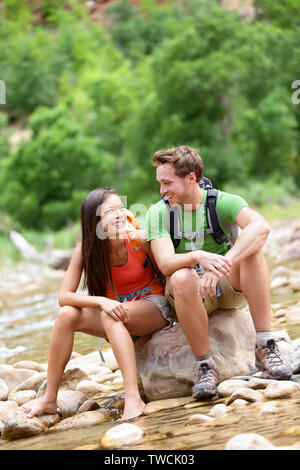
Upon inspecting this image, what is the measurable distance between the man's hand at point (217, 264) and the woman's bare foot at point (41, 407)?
1.05 meters

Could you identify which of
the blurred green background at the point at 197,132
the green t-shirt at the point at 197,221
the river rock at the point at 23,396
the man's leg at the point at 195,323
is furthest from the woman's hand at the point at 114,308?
the blurred green background at the point at 197,132

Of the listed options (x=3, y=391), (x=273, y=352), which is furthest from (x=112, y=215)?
(x=3, y=391)

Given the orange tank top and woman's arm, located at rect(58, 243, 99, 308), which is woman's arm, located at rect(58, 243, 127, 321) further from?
the orange tank top

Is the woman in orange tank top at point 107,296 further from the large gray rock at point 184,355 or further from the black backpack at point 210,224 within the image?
the black backpack at point 210,224

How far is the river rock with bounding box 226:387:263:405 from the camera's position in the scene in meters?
2.63

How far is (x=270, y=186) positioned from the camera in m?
21.8

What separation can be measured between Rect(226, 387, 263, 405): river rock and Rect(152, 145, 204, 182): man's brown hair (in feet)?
3.50

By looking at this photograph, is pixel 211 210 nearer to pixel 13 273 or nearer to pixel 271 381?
pixel 271 381

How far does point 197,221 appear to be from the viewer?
311cm

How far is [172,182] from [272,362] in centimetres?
99

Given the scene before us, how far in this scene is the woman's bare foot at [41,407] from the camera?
3053mm

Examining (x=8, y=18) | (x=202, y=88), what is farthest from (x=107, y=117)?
(x=8, y=18)

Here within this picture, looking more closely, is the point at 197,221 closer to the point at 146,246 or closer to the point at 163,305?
the point at 146,246

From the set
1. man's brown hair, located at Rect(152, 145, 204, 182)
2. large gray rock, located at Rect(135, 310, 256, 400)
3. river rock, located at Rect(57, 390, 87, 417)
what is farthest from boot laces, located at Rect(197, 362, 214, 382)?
man's brown hair, located at Rect(152, 145, 204, 182)
